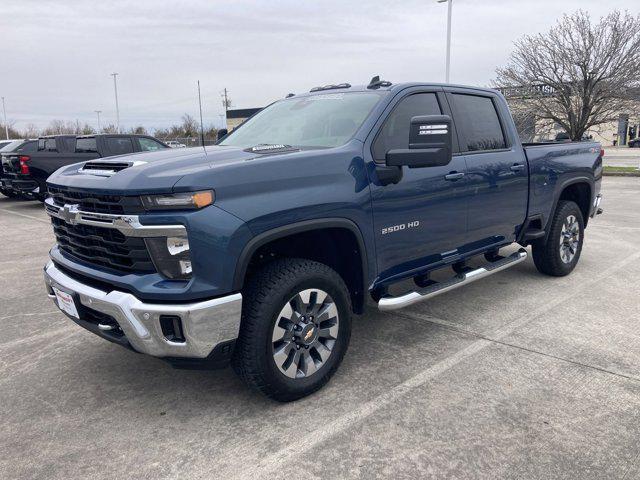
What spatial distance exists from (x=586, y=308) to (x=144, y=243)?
3927 millimetres

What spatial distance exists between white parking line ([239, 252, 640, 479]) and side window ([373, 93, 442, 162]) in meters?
1.48

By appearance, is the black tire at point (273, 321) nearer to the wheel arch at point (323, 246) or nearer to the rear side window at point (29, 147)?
the wheel arch at point (323, 246)

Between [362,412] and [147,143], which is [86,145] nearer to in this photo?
[147,143]

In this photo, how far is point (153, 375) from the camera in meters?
3.64

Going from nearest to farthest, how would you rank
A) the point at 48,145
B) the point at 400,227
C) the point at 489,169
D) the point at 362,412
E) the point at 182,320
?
the point at 182,320
the point at 362,412
the point at 400,227
the point at 489,169
the point at 48,145

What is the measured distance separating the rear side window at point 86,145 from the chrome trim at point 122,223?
10.6 metres

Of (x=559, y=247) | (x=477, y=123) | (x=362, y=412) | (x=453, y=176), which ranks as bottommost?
(x=362, y=412)

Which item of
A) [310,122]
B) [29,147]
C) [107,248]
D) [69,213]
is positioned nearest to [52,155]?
[29,147]

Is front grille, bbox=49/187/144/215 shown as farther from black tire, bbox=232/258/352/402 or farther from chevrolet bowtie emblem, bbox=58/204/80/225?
black tire, bbox=232/258/352/402

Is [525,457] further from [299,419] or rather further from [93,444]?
[93,444]

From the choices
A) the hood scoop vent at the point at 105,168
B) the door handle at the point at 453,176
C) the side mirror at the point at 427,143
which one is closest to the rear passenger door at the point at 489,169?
the door handle at the point at 453,176

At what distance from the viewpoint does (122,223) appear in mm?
2756

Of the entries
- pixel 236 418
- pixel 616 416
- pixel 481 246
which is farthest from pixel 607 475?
pixel 481 246

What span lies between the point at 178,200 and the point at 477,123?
9.77 ft
